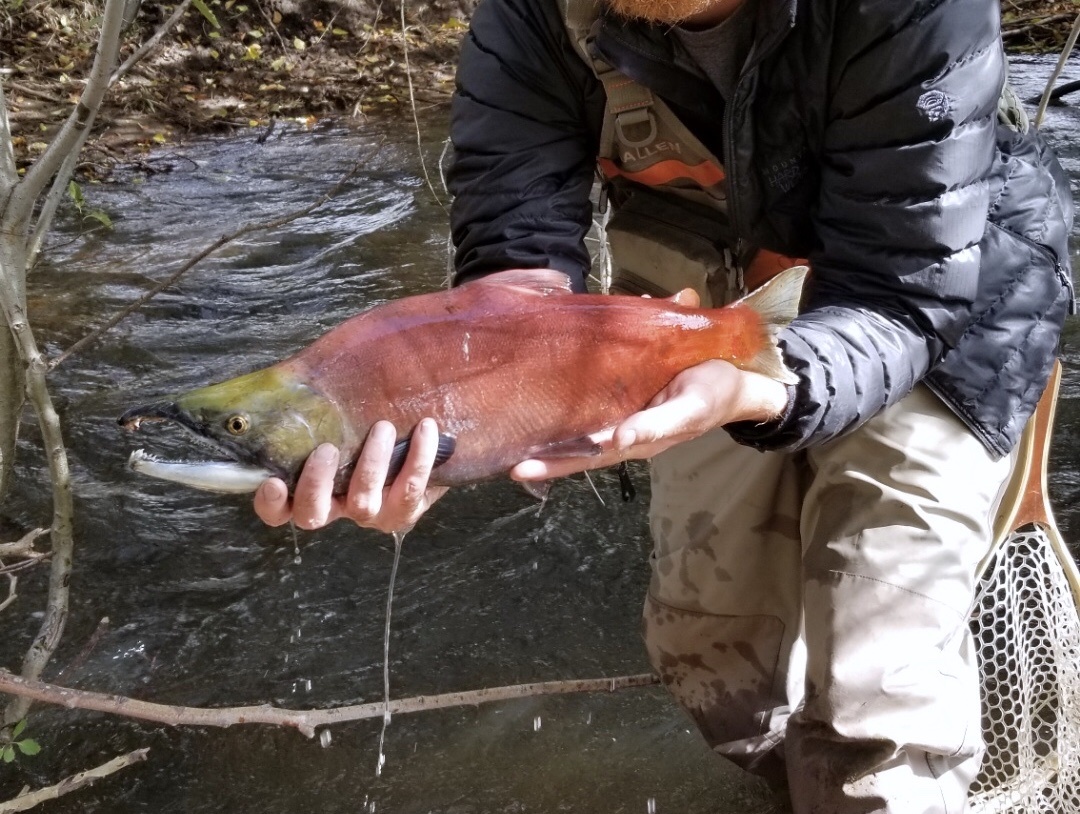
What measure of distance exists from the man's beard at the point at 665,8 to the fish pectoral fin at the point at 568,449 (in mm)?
954

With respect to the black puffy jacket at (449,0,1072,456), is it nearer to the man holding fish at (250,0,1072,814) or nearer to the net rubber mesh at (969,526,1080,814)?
the man holding fish at (250,0,1072,814)

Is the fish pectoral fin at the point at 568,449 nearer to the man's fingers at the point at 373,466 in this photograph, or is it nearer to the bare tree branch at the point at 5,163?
the man's fingers at the point at 373,466

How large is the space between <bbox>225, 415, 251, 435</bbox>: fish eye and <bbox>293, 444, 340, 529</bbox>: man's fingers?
4.6 inches

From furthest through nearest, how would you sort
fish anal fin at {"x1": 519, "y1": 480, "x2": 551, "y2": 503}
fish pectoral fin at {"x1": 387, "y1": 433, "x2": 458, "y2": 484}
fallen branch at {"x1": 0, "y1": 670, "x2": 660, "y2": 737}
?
1. fish anal fin at {"x1": 519, "y1": 480, "x2": 551, "y2": 503}
2. fallen branch at {"x1": 0, "y1": 670, "x2": 660, "y2": 737}
3. fish pectoral fin at {"x1": 387, "y1": 433, "x2": 458, "y2": 484}

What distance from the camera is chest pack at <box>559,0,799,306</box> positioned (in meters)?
2.51

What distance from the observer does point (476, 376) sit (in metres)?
1.90

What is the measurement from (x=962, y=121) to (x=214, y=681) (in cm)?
262

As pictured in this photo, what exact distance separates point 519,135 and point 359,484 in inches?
48.2

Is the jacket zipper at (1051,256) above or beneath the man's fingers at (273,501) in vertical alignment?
above

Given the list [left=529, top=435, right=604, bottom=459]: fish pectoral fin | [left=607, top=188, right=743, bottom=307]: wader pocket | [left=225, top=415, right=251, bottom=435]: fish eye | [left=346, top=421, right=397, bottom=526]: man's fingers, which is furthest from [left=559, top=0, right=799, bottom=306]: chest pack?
[left=225, top=415, right=251, bottom=435]: fish eye

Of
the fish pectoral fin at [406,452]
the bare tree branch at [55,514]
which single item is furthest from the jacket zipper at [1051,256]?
the bare tree branch at [55,514]

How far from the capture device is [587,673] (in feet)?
11.0

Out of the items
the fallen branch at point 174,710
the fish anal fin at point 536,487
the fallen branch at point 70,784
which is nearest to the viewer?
the fallen branch at point 174,710

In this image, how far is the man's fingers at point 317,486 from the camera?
178 centimetres
